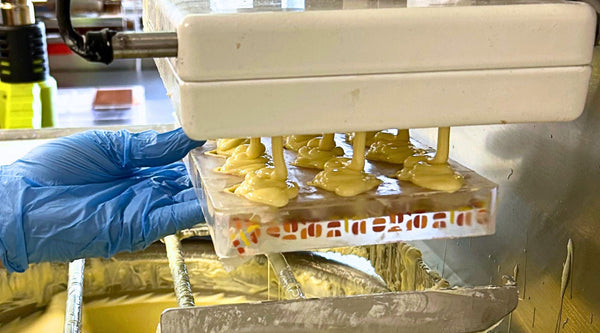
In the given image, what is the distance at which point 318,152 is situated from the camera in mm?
1107

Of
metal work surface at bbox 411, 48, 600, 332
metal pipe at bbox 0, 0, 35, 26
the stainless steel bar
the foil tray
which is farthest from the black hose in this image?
metal pipe at bbox 0, 0, 35, 26

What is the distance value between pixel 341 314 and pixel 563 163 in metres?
→ 0.41

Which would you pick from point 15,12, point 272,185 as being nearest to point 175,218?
point 272,185

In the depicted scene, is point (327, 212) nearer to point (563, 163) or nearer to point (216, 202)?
point (216, 202)

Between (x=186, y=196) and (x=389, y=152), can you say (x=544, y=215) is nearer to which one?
(x=389, y=152)

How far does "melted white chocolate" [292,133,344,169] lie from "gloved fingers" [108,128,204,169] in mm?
254

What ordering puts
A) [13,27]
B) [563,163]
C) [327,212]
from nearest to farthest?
[327,212], [563,163], [13,27]

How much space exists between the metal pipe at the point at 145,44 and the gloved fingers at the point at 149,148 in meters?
0.52

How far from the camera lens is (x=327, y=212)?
944 millimetres

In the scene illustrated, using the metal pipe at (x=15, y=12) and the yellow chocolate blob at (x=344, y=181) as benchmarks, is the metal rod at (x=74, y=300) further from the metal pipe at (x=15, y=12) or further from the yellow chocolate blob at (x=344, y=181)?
the metal pipe at (x=15, y=12)

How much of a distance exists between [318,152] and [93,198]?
0.47 metres

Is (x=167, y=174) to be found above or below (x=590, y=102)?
below

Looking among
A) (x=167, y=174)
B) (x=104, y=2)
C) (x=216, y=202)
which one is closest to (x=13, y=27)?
(x=167, y=174)

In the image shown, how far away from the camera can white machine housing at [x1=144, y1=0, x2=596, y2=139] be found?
0.75 metres
